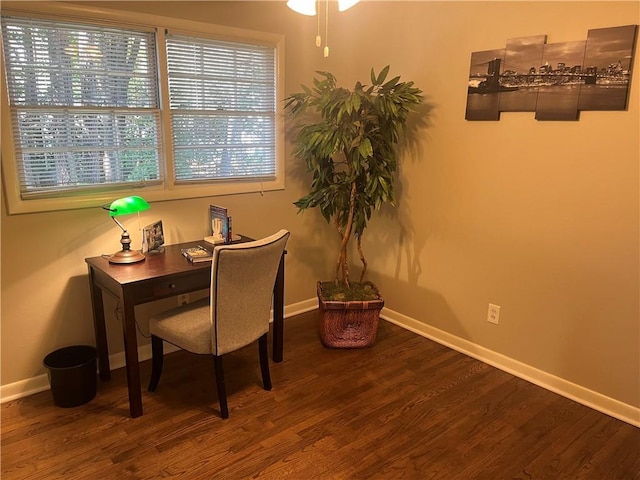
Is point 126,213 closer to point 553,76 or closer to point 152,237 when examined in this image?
point 152,237

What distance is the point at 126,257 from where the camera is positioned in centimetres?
238

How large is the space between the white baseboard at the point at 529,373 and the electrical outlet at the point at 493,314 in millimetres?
201

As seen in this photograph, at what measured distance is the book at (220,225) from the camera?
109 inches

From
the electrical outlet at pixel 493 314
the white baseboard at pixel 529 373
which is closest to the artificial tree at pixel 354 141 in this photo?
the white baseboard at pixel 529 373

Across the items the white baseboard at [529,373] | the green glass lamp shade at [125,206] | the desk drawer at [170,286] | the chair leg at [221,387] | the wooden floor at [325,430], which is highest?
the green glass lamp shade at [125,206]

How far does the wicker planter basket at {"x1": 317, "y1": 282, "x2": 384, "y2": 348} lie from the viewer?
2.95 metres

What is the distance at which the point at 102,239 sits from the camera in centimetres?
255

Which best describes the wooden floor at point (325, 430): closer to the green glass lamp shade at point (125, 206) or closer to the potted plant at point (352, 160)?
the potted plant at point (352, 160)

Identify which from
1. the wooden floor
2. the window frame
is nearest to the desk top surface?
the window frame

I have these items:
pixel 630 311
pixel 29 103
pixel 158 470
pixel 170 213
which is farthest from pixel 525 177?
pixel 29 103

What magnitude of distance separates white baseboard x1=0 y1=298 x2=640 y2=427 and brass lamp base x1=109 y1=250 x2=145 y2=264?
0.69m

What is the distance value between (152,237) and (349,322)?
1.34 metres

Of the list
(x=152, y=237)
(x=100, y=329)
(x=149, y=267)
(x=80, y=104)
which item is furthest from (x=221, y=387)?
(x=80, y=104)

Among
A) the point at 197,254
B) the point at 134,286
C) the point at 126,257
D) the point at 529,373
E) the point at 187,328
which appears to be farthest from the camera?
the point at 529,373
